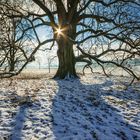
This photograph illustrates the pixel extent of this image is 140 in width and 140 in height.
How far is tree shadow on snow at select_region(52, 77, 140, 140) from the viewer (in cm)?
748

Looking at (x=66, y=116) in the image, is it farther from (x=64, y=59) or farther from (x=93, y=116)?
(x=64, y=59)

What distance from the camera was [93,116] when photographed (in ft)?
29.8

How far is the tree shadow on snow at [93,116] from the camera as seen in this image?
24.6 ft

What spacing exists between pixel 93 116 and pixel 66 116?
96 cm

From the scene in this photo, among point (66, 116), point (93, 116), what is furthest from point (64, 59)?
point (66, 116)

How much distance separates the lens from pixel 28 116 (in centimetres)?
833

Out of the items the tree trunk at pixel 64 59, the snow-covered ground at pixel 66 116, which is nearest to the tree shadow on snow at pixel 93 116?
the snow-covered ground at pixel 66 116

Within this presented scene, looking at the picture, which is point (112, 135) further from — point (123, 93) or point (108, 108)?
point (123, 93)

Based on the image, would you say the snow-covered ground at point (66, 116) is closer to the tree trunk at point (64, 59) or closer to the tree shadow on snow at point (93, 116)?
the tree shadow on snow at point (93, 116)

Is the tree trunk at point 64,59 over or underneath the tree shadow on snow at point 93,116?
over

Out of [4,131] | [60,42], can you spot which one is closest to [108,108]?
[4,131]

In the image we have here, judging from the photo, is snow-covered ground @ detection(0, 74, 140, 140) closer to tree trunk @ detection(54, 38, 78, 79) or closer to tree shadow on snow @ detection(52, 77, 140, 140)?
tree shadow on snow @ detection(52, 77, 140, 140)

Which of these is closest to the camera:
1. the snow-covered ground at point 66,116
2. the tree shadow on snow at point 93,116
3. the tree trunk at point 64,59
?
the snow-covered ground at point 66,116

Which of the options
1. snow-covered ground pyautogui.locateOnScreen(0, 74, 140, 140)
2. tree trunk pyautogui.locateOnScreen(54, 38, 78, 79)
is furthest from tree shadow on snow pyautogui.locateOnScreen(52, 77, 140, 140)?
tree trunk pyautogui.locateOnScreen(54, 38, 78, 79)
